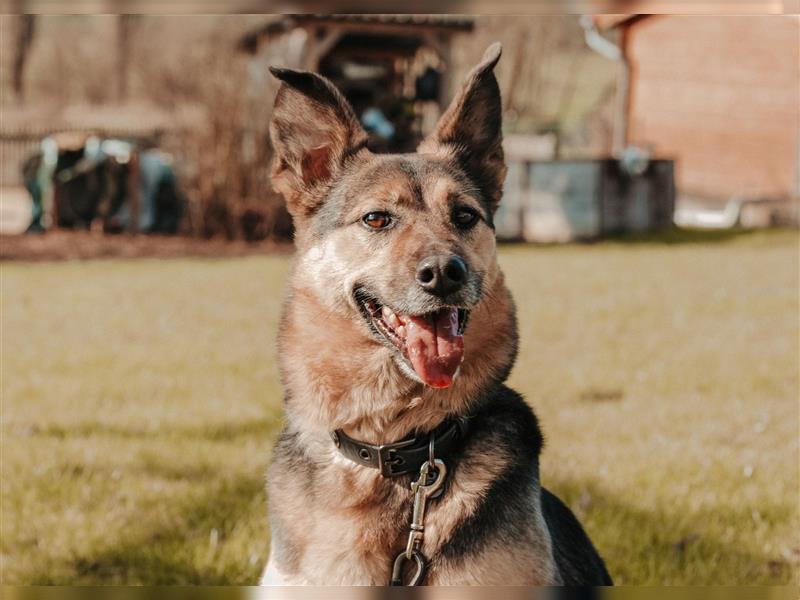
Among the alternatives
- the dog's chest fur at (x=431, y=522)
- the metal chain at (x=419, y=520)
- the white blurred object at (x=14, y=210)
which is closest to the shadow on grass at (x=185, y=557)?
the dog's chest fur at (x=431, y=522)

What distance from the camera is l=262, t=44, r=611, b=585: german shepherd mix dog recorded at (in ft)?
9.62

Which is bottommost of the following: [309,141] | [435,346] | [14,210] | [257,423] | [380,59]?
[14,210]

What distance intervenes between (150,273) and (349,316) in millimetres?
10045

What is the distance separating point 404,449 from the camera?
9.92 ft

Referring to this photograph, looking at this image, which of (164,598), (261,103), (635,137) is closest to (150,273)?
(261,103)

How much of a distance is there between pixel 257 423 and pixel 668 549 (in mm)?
2960

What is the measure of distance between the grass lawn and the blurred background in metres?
0.02

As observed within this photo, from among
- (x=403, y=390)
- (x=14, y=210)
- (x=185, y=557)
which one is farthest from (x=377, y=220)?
(x=14, y=210)

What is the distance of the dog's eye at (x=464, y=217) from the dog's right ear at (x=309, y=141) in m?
0.53

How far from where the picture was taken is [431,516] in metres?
2.95

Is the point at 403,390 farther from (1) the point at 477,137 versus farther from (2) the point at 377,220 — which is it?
(1) the point at 477,137

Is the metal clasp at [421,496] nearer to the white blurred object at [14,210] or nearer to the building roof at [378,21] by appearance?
the building roof at [378,21]

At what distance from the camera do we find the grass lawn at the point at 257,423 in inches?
167

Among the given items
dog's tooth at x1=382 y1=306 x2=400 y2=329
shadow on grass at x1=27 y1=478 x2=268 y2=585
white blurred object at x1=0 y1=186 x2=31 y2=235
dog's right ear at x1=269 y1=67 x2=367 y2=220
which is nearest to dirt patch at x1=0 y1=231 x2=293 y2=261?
white blurred object at x1=0 y1=186 x2=31 y2=235
